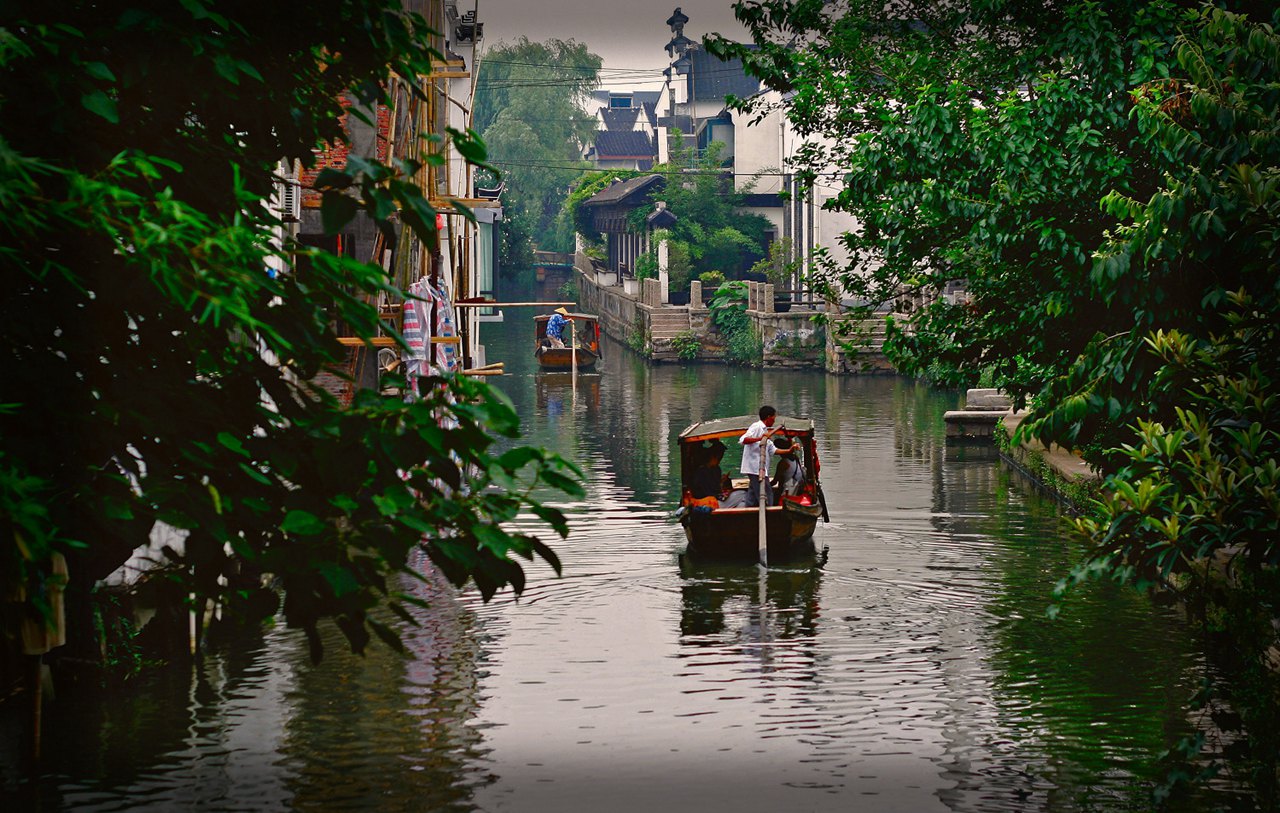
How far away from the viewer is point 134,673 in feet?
41.9

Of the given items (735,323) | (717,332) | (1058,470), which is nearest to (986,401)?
(1058,470)

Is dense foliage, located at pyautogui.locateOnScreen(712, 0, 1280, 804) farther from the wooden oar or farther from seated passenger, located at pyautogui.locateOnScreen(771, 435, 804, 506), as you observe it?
seated passenger, located at pyautogui.locateOnScreen(771, 435, 804, 506)

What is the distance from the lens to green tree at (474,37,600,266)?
247 feet

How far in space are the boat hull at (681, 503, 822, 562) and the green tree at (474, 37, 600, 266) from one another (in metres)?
55.7

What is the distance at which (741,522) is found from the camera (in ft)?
59.4

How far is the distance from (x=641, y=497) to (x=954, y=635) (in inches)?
380

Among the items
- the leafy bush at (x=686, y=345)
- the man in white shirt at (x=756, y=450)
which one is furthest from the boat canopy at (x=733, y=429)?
the leafy bush at (x=686, y=345)

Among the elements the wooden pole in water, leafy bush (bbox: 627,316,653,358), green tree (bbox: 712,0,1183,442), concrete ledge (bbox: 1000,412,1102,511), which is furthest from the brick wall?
leafy bush (bbox: 627,316,653,358)

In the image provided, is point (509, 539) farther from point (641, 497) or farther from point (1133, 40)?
point (641, 497)

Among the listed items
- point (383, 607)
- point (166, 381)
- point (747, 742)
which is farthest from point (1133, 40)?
point (166, 381)

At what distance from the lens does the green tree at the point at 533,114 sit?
247 ft

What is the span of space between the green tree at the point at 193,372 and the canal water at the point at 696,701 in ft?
15.2

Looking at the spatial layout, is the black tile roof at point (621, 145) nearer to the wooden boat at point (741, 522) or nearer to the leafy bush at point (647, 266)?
the leafy bush at point (647, 266)

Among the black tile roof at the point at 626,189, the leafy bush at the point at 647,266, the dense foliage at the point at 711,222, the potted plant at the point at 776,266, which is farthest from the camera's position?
the black tile roof at the point at 626,189
